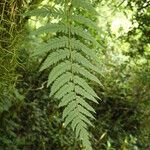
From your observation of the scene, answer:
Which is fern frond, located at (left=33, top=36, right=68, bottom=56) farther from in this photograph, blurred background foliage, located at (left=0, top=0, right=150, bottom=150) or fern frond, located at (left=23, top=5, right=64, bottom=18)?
blurred background foliage, located at (left=0, top=0, right=150, bottom=150)

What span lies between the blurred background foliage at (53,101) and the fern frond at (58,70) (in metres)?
0.24

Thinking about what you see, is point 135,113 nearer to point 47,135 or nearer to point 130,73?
point 130,73

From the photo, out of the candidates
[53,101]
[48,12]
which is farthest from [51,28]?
[53,101]

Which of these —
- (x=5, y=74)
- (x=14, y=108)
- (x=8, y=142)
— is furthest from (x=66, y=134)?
(x=5, y=74)

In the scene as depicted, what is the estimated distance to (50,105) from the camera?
16.6 ft

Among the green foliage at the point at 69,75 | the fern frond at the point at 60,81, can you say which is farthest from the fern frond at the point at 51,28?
the fern frond at the point at 60,81

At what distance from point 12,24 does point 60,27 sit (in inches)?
7.8

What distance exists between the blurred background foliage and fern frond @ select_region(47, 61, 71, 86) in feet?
0.78

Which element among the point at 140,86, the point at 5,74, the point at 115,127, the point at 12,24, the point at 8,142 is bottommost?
the point at 115,127

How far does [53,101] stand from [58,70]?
4120 mm

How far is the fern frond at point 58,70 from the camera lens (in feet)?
3.28

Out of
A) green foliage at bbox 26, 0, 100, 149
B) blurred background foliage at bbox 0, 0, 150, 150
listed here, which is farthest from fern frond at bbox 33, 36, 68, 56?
blurred background foliage at bbox 0, 0, 150, 150

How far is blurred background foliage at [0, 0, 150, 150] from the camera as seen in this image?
1288 millimetres

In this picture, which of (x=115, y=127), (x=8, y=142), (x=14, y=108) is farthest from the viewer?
(x=115, y=127)
